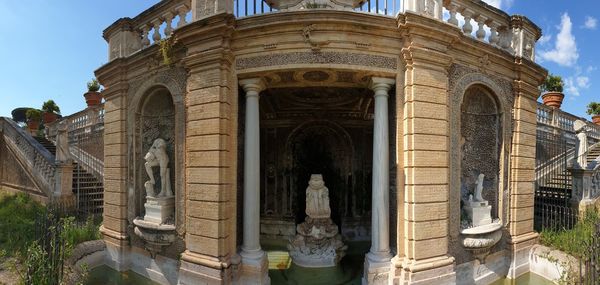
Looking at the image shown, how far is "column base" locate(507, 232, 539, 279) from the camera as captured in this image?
722 centimetres

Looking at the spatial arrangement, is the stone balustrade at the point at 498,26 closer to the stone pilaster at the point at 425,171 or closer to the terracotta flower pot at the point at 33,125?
the stone pilaster at the point at 425,171

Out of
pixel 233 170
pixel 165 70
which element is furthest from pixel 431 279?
pixel 165 70

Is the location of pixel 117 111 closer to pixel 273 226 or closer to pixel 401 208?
pixel 273 226

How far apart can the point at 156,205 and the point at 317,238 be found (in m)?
4.13

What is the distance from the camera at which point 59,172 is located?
33.2 feet

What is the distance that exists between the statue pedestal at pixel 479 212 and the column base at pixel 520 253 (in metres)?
1.12

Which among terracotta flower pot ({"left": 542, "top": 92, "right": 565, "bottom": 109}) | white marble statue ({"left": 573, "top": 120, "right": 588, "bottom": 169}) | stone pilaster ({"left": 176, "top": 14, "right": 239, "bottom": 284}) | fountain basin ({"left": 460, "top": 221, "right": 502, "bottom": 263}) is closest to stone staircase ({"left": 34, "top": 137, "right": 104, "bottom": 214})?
stone pilaster ({"left": 176, "top": 14, "right": 239, "bottom": 284})

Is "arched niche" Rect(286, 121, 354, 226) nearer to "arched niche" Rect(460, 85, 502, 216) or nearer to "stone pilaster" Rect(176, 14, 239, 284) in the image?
"arched niche" Rect(460, 85, 502, 216)

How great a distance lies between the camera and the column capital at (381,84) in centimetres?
621

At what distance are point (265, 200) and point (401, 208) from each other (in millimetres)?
6186

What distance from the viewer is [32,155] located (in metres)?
11.6

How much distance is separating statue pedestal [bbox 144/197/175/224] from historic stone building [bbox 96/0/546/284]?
0.10ft

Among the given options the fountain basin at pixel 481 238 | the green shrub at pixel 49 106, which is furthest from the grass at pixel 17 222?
the green shrub at pixel 49 106

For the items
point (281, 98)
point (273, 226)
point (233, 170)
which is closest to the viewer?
point (233, 170)
